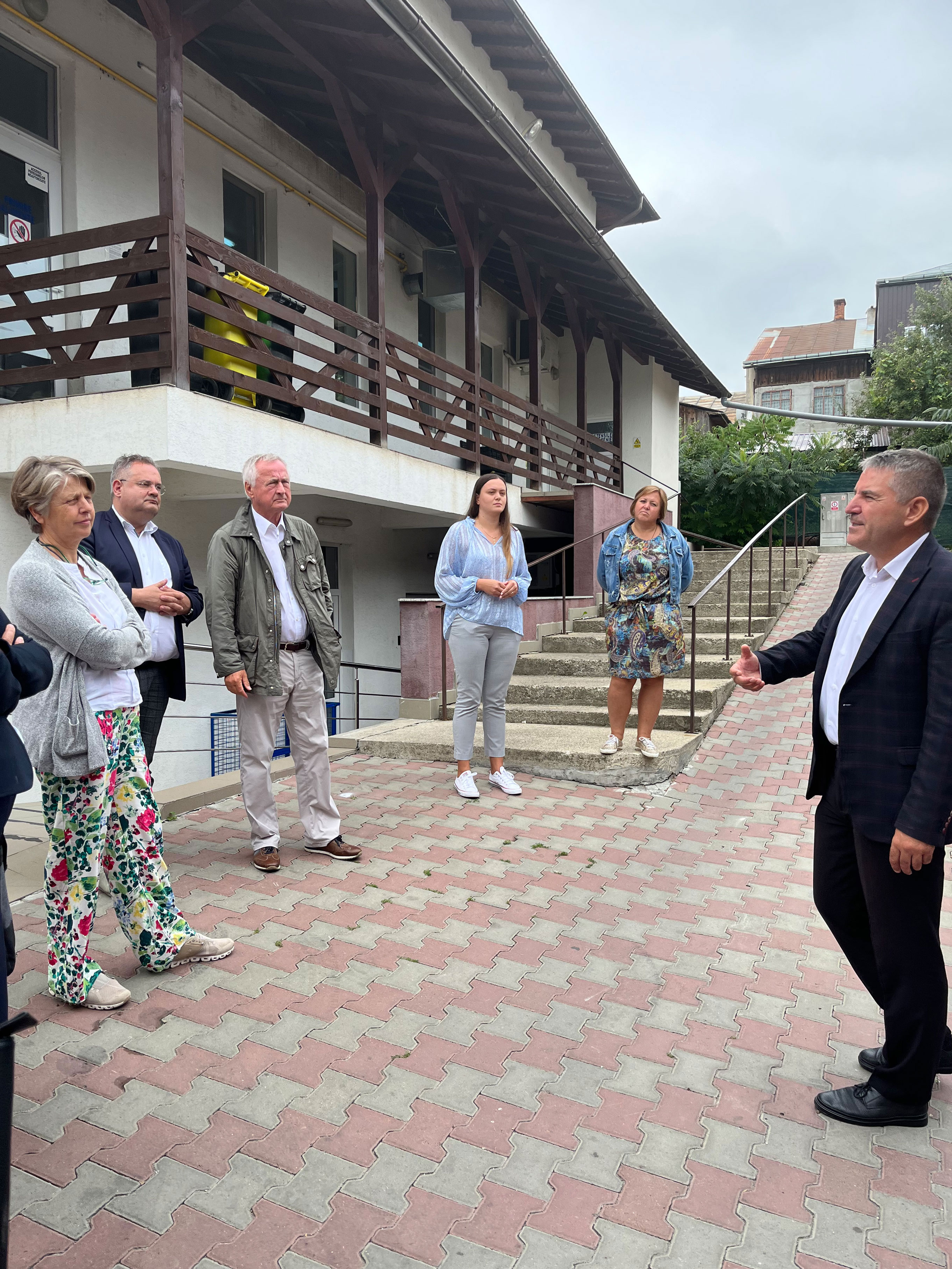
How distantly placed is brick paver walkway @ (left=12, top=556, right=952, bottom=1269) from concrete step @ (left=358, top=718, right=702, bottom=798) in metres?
1.43

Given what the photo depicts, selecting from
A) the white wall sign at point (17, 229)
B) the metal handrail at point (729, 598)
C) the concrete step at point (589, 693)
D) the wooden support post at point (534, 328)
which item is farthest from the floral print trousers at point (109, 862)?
the wooden support post at point (534, 328)

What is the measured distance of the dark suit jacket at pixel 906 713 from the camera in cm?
212

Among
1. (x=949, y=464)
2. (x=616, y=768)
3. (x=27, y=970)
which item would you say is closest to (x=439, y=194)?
(x=616, y=768)

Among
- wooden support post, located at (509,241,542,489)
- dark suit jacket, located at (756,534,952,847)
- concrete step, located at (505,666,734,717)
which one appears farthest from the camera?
wooden support post, located at (509,241,542,489)

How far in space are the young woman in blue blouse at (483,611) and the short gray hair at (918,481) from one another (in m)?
2.93

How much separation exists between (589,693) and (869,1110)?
5074mm

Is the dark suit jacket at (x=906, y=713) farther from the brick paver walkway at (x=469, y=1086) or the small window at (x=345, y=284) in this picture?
the small window at (x=345, y=284)

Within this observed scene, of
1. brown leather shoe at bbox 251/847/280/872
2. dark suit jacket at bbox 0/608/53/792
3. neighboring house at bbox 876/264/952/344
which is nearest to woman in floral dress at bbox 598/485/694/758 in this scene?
brown leather shoe at bbox 251/847/280/872

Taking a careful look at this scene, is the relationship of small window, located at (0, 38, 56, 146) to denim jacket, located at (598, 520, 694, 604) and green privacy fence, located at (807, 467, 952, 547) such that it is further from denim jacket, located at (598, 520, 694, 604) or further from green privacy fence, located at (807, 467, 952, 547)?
green privacy fence, located at (807, 467, 952, 547)

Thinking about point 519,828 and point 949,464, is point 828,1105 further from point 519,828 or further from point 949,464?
point 949,464

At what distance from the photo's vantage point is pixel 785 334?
42875 mm

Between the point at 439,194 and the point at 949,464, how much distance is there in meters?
17.1

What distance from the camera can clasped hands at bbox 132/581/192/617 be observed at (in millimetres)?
3525

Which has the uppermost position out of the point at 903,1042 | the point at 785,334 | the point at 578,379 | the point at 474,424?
the point at 785,334
